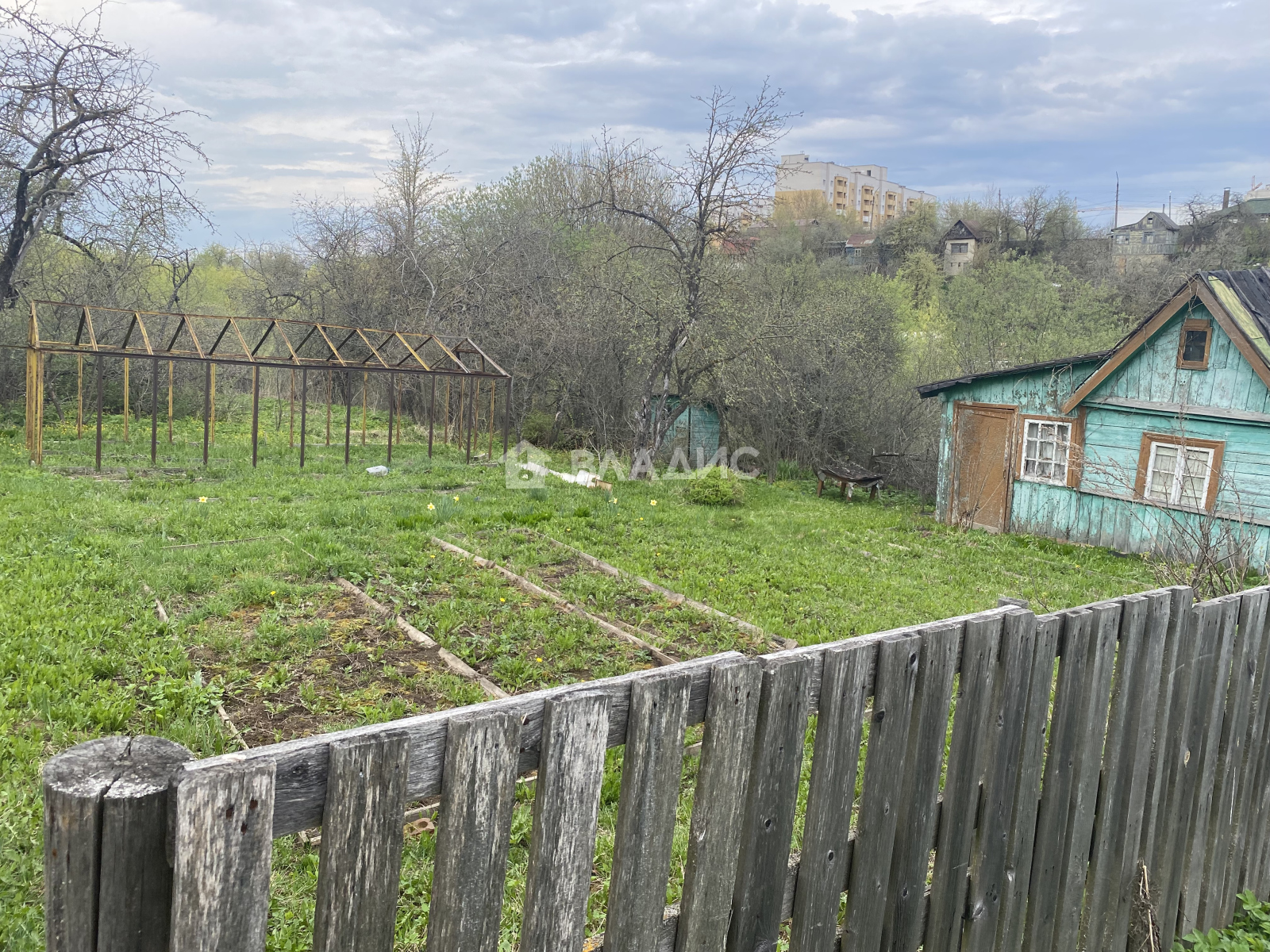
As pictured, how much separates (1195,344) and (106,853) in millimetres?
14232

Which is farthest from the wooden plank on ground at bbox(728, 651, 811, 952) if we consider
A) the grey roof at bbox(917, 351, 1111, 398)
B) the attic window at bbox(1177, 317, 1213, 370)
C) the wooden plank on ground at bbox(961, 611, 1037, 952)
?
the grey roof at bbox(917, 351, 1111, 398)

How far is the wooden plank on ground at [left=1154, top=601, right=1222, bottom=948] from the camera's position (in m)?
2.99

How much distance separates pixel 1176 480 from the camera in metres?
12.0

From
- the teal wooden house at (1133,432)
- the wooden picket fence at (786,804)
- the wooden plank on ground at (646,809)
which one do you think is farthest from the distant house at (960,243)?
the wooden plank on ground at (646,809)

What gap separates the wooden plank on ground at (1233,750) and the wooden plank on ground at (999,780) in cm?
140

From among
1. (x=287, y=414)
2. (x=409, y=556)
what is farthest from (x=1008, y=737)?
(x=287, y=414)

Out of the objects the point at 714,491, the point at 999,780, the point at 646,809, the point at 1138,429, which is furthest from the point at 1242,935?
the point at 1138,429

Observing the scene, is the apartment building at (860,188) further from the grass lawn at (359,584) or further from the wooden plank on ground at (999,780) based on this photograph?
the wooden plank on ground at (999,780)

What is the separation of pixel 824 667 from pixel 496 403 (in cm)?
2071

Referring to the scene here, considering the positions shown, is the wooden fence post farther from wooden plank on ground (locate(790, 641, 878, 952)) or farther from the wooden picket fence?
wooden plank on ground (locate(790, 641, 878, 952))

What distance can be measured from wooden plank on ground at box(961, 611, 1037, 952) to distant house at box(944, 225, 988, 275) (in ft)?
140

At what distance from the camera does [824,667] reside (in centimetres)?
195

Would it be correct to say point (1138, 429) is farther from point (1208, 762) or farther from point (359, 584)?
point (359, 584)

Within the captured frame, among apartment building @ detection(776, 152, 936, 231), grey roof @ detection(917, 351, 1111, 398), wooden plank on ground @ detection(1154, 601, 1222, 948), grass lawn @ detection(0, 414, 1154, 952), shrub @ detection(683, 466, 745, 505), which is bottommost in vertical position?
grass lawn @ detection(0, 414, 1154, 952)
